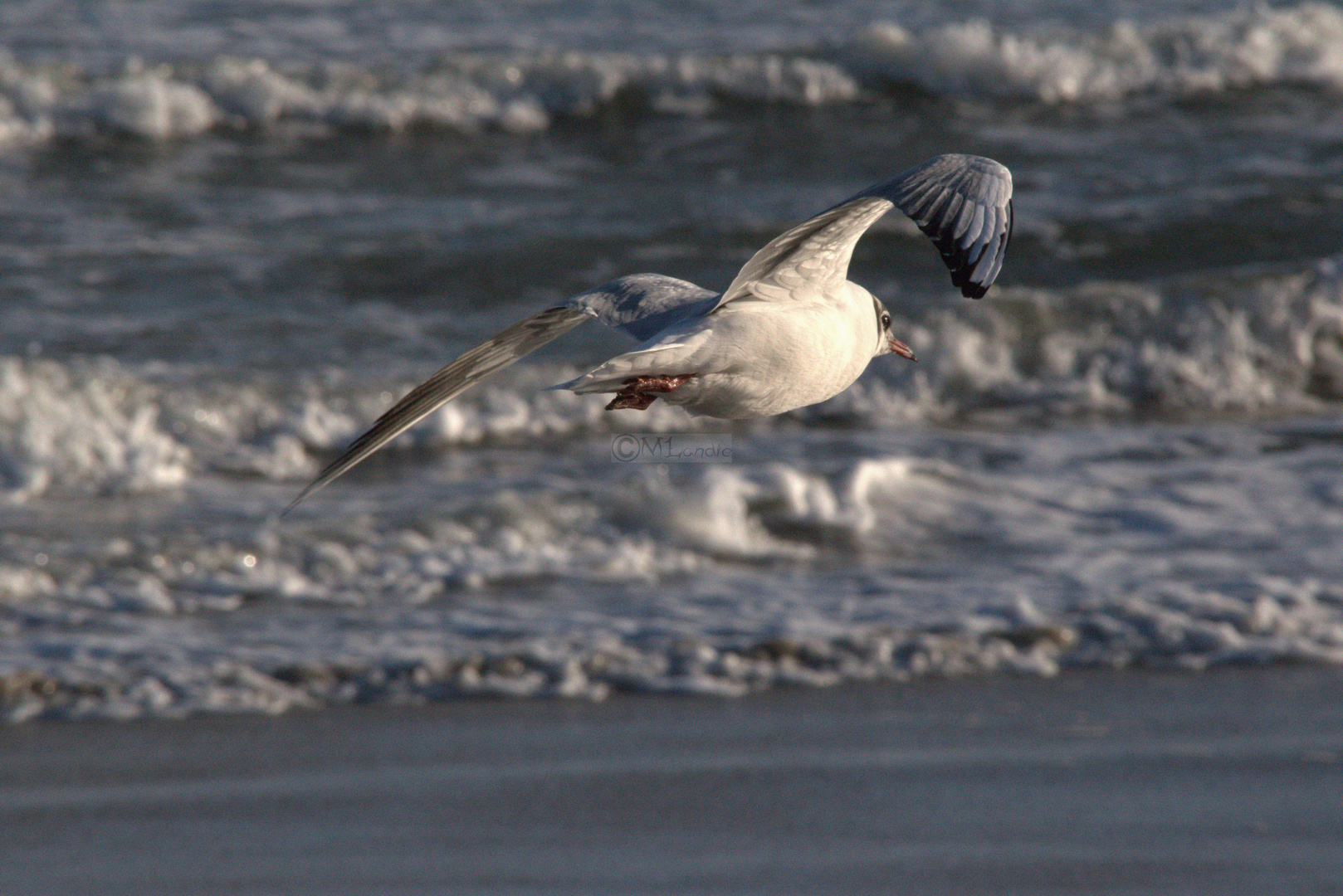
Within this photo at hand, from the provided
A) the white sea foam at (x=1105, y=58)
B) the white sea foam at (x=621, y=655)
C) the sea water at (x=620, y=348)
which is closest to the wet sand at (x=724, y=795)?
the white sea foam at (x=621, y=655)

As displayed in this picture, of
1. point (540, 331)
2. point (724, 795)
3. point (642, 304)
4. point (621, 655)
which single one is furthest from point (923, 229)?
point (621, 655)

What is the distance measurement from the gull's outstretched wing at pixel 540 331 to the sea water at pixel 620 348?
65.2 inches

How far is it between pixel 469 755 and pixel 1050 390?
4.67 meters

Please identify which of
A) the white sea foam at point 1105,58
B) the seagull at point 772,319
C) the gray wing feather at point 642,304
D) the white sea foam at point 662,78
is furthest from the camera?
the white sea foam at point 1105,58

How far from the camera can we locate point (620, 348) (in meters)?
8.95

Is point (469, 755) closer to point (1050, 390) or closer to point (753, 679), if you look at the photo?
point (753, 679)

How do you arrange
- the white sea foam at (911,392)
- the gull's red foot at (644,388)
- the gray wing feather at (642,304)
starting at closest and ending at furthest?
the gull's red foot at (644,388), the gray wing feather at (642,304), the white sea foam at (911,392)

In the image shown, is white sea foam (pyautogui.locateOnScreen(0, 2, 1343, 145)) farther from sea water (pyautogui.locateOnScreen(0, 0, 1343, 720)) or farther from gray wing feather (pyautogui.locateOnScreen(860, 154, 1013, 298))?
gray wing feather (pyautogui.locateOnScreen(860, 154, 1013, 298))

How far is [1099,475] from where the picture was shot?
711 cm

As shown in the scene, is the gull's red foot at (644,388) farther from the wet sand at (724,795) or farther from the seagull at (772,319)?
the wet sand at (724,795)

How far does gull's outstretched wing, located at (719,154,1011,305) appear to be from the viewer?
288 centimetres

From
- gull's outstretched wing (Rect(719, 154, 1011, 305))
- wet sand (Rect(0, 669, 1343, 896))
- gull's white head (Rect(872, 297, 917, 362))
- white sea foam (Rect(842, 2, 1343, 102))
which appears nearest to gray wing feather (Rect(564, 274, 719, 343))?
gull's outstretched wing (Rect(719, 154, 1011, 305))

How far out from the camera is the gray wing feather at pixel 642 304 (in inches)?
138

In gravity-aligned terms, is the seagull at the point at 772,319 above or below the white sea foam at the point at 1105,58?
below
